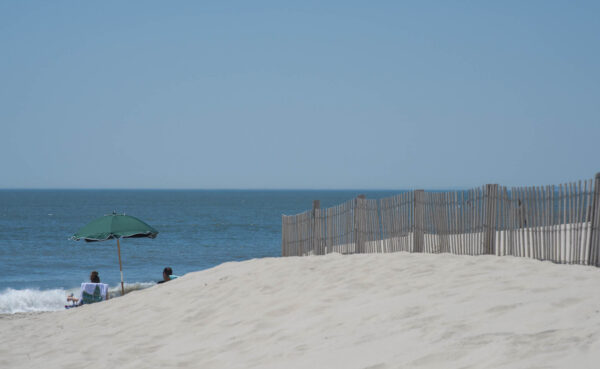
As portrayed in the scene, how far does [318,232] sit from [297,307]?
470cm

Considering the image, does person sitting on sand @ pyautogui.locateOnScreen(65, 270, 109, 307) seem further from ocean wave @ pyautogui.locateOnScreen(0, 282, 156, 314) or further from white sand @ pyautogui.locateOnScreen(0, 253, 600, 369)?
ocean wave @ pyautogui.locateOnScreen(0, 282, 156, 314)

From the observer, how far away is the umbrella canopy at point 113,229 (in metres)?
13.1

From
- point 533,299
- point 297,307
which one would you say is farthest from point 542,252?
point 297,307

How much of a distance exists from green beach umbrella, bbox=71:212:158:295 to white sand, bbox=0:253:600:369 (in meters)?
2.76

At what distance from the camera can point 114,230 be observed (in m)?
13.0

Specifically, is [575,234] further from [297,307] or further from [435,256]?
[297,307]

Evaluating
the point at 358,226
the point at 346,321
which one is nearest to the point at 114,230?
the point at 358,226

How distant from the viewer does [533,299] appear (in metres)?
5.66

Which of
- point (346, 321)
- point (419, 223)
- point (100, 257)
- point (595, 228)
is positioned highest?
point (595, 228)

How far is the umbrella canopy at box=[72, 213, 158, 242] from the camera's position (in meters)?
13.1

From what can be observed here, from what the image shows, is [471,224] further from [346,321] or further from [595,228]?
[346,321]

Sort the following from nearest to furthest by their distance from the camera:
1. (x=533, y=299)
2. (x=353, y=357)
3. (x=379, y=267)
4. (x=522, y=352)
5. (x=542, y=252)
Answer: (x=522, y=352) < (x=353, y=357) < (x=533, y=299) < (x=542, y=252) < (x=379, y=267)

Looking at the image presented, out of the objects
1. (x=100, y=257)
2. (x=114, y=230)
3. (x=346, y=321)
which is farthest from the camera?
(x=100, y=257)

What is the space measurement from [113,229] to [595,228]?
9.15 meters
